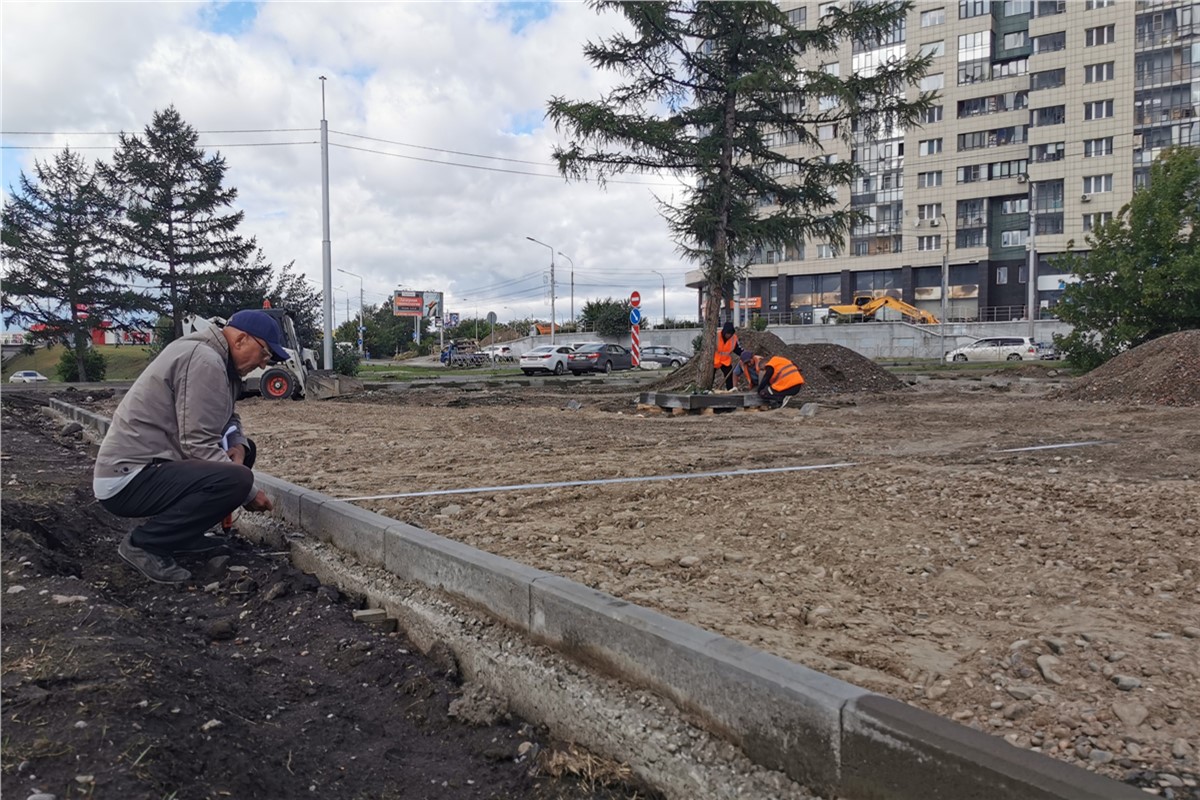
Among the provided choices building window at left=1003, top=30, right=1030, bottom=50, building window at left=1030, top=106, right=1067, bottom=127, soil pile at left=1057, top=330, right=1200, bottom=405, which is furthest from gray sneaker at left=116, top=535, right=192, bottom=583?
building window at left=1003, top=30, right=1030, bottom=50

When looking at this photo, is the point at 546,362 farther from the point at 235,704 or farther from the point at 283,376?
the point at 235,704

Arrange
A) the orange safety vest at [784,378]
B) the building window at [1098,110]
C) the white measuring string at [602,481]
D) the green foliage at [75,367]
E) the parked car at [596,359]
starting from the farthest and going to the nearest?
the building window at [1098,110], the green foliage at [75,367], the parked car at [596,359], the orange safety vest at [784,378], the white measuring string at [602,481]

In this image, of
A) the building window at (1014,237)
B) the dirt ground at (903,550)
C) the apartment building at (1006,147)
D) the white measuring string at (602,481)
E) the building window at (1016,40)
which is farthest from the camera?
the building window at (1014,237)

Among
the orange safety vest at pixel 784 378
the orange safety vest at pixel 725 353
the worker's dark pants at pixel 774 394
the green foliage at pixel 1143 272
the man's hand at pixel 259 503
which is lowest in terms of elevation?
the man's hand at pixel 259 503

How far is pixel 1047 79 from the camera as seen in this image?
201ft

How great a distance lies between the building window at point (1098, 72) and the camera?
59.1 metres

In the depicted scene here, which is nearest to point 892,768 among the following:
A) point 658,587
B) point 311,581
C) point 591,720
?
point 591,720

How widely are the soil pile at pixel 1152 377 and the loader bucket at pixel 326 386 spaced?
16.2 meters

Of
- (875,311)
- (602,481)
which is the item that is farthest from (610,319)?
(602,481)

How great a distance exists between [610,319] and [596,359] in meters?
31.4

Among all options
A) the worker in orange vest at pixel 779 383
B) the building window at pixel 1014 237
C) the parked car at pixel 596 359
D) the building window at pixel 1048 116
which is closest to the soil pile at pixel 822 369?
the worker in orange vest at pixel 779 383

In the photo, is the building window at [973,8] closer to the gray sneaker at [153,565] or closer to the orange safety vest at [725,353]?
the orange safety vest at [725,353]

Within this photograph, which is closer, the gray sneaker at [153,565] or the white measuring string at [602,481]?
the gray sneaker at [153,565]

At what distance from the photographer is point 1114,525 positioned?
4734mm
